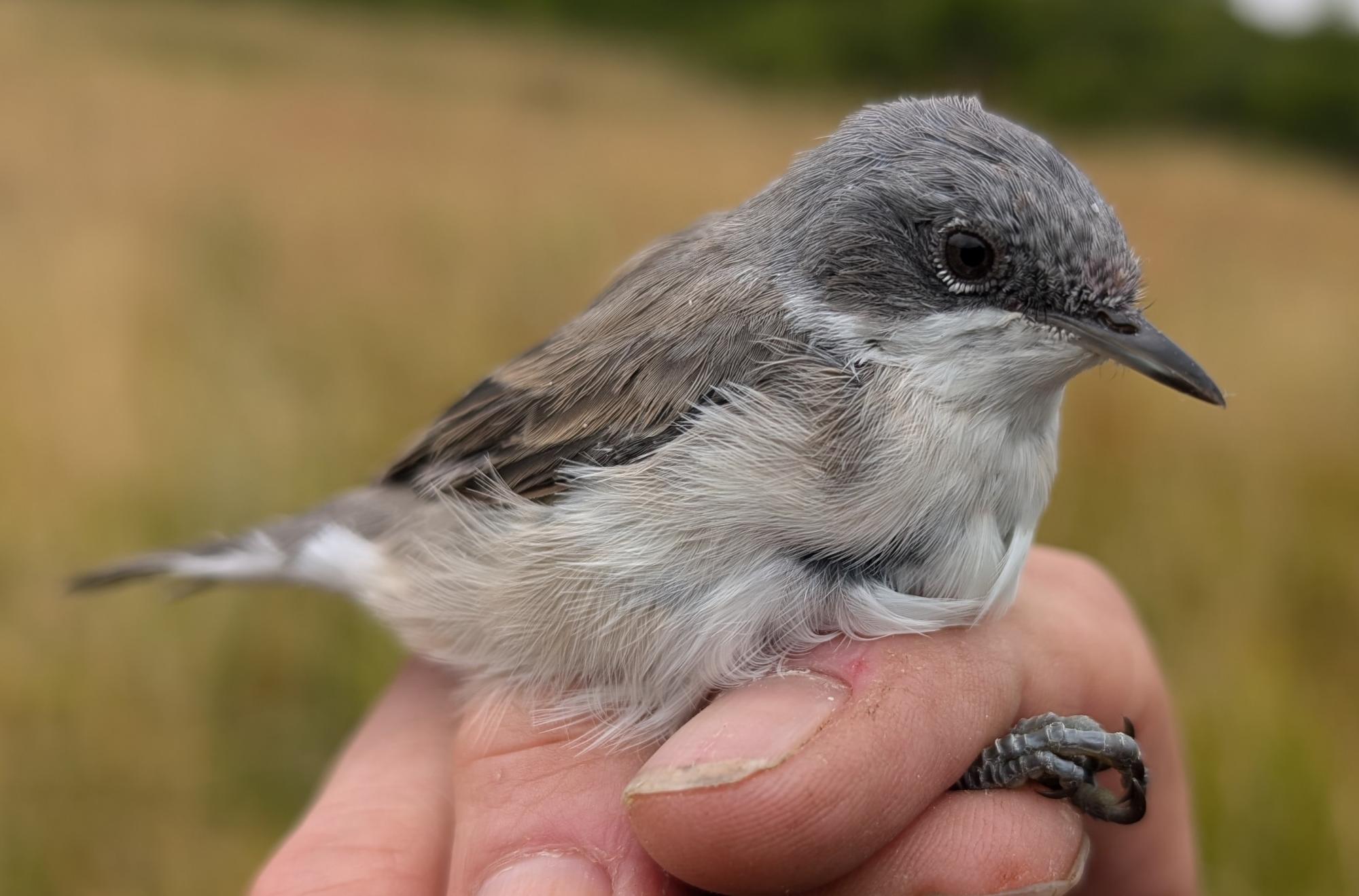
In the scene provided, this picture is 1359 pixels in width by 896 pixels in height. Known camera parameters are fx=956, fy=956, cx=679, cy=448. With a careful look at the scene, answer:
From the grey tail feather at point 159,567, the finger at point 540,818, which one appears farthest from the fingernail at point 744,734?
the grey tail feather at point 159,567

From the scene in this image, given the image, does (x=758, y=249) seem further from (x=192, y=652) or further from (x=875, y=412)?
(x=192, y=652)

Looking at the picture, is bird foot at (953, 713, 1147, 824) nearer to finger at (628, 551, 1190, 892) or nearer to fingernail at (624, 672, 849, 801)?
finger at (628, 551, 1190, 892)

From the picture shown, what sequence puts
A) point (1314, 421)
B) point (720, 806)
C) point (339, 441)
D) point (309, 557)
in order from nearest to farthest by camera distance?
point (720, 806)
point (309, 557)
point (339, 441)
point (1314, 421)

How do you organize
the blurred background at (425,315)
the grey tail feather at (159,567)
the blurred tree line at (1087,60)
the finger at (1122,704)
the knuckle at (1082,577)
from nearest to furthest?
the finger at (1122,704), the knuckle at (1082,577), the grey tail feather at (159,567), the blurred background at (425,315), the blurred tree line at (1087,60)

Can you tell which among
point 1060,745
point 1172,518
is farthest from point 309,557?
point 1172,518

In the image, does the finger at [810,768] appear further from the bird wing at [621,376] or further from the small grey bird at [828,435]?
the bird wing at [621,376]

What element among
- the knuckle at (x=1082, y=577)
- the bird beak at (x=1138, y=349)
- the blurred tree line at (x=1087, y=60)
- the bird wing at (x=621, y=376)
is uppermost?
the blurred tree line at (x=1087, y=60)
